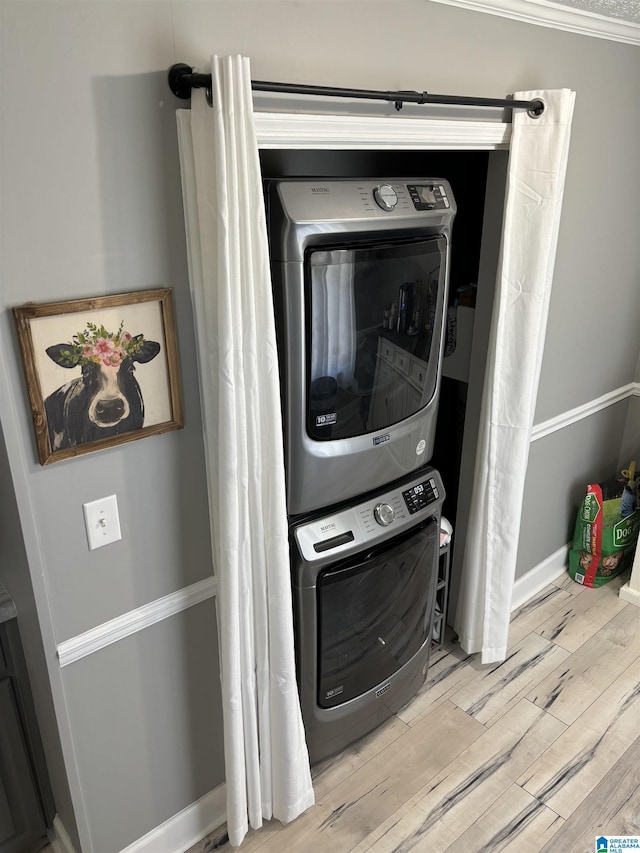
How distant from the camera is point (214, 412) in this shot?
1.40 meters

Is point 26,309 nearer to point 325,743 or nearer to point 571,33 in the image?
point 325,743

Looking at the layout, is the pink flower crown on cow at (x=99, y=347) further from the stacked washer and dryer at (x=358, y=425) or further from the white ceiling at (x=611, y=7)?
the white ceiling at (x=611, y=7)

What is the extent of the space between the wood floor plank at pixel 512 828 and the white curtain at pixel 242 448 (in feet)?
1.62

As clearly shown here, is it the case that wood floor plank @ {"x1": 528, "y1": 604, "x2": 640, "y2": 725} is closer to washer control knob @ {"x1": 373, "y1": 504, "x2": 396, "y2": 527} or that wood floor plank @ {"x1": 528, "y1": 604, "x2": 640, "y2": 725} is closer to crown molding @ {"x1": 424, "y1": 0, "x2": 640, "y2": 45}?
washer control knob @ {"x1": 373, "y1": 504, "x2": 396, "y2": 527}

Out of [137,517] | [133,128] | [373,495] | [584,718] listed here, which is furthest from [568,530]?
[133,128]

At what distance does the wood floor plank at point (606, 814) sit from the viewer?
1.79m

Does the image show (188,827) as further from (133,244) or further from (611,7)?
(611,7)

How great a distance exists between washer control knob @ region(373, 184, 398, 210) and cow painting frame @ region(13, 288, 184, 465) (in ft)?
1.88

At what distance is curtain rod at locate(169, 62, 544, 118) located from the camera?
118 centimetres

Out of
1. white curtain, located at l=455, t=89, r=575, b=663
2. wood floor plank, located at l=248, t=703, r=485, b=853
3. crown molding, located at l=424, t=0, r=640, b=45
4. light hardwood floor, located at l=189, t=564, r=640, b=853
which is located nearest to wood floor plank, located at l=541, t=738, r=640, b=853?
light hardwood floor, located at l=189, t=564, r=640, b=853

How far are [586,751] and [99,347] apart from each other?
6.33 feet

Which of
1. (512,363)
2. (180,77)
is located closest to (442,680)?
(512,363)

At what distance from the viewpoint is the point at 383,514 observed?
1.85m

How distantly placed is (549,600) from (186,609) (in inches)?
72.0
